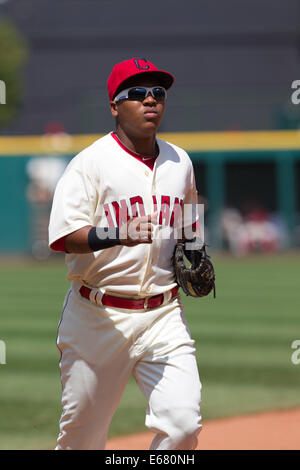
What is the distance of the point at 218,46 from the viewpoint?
1374 inches

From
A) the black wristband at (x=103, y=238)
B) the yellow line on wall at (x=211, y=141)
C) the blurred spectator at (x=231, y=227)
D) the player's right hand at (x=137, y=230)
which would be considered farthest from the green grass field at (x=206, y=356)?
the yellow line on wall at (x=211, y=141)

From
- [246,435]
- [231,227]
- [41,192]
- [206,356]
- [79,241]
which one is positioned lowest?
[246,435]

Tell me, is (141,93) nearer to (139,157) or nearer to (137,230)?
(139,157)

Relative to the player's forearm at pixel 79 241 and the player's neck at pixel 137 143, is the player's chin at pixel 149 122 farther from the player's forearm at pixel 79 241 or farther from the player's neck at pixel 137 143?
the player's forearm at pixel 79 241

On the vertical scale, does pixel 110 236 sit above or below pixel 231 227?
below

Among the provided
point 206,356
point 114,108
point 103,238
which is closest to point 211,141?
point 206,356

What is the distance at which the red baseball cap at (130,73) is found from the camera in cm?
355

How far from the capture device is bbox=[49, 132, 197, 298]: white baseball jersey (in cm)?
345

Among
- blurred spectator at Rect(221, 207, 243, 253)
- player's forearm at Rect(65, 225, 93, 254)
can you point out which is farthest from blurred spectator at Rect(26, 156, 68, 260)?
player's forearm at Rect(65, 225, 93, 254)

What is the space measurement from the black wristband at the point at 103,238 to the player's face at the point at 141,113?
505 mm

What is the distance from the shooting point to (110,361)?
3482 millimetres

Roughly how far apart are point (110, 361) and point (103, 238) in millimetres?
554

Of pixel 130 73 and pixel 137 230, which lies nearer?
pixel 137 230

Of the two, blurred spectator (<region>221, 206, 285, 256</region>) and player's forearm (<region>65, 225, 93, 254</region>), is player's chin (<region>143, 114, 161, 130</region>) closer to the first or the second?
player's forearm (<region>65, 225, 93, 254</region>)
